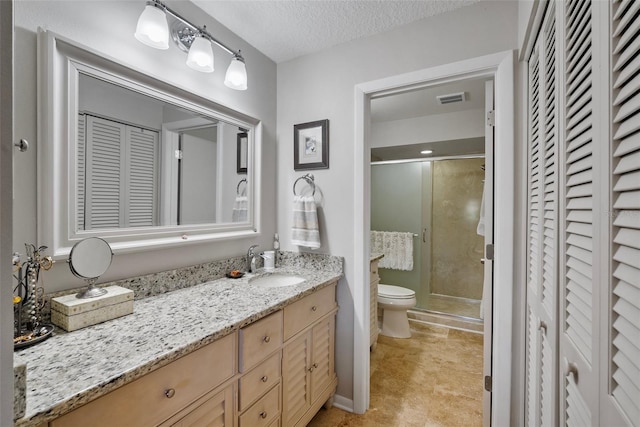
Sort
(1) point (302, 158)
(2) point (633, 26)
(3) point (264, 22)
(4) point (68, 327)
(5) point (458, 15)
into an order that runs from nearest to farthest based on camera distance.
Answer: (2) point (633, 26) < (4) point (68, 327) < (5) point (458, 15) < (3) point (264, 22) < (1) point (302, 158)

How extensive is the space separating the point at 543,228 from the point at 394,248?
267 cm

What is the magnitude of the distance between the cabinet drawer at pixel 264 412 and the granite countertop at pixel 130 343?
38 cm

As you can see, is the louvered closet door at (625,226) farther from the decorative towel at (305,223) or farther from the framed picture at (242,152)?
the framed picture at (242,152)

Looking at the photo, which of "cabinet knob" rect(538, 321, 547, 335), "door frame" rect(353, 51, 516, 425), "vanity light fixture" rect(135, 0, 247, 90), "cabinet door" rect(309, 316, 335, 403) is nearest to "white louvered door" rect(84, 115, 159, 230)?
"vanity light fixture" rect(135, 0, 247, 90)

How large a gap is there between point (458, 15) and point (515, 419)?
2.19 meters

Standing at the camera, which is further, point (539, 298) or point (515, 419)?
point (515, 419)

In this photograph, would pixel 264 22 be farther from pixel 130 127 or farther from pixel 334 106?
pixel 130 127

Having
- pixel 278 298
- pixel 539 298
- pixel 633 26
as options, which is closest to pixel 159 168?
pixel 278 298

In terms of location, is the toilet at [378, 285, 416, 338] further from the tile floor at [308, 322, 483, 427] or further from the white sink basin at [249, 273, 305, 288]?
the white sink basin at [249, 273, 305, 288]

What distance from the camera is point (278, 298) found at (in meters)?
1.32

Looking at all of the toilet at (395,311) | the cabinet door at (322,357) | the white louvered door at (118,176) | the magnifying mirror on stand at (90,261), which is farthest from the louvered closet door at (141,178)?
the toilet at (395,311)

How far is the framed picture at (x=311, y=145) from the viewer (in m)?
1.92

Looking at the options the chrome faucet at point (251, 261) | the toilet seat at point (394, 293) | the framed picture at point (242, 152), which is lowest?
the toilet seat at point (394, 293)

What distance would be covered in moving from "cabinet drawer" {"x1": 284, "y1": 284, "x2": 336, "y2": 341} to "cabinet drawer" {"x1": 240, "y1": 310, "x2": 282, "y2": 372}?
0.08m
